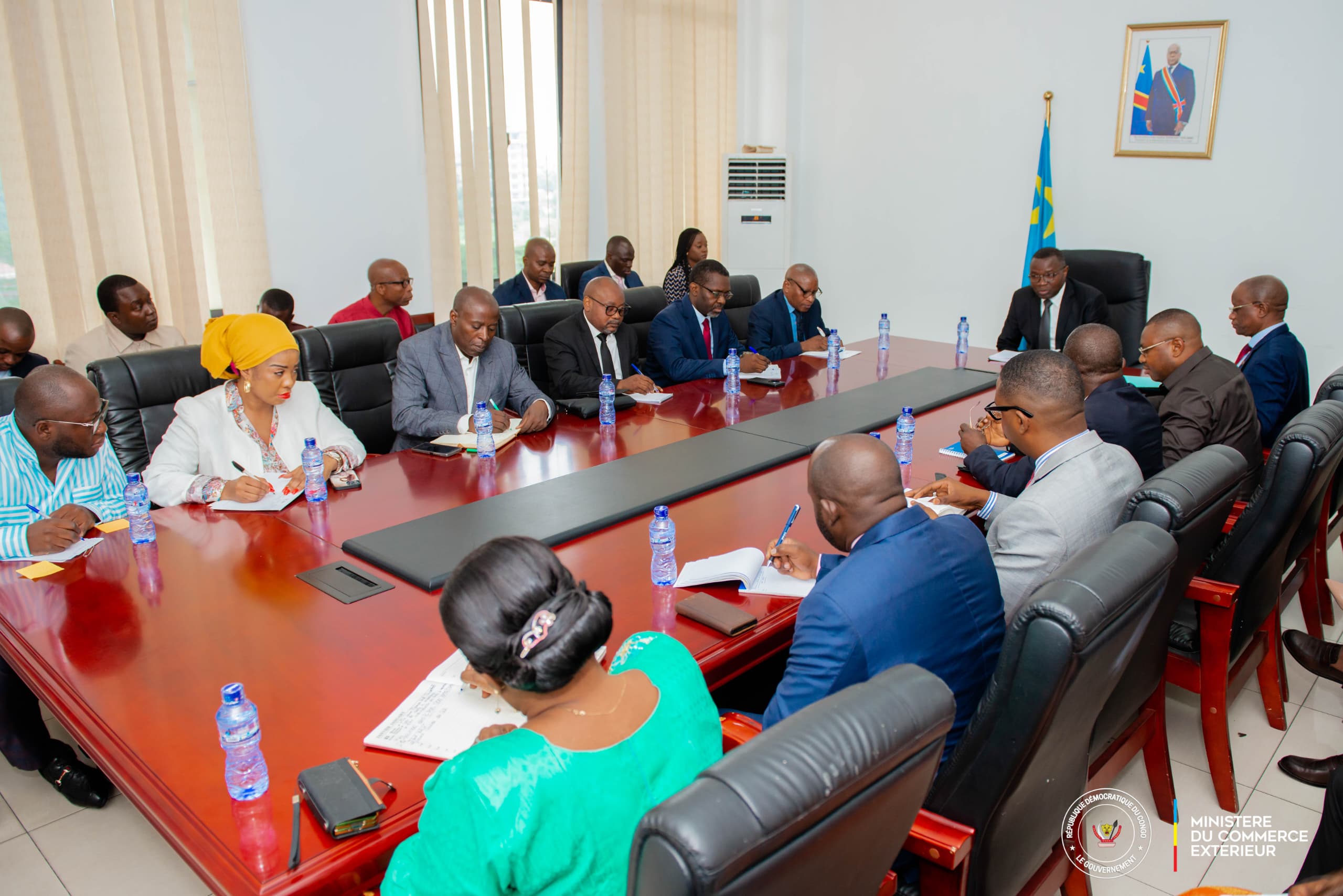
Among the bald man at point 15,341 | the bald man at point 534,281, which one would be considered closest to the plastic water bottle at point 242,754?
the bald man at point 15,341

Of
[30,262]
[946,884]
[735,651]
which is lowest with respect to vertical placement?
[946,884]

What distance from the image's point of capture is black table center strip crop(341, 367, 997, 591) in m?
2.28

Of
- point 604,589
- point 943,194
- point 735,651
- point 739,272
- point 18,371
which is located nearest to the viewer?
point 735,651

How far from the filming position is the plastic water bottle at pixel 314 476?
2.63 metres

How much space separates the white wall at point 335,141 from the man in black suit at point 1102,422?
3.88m

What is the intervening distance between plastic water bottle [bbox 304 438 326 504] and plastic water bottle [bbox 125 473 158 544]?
41 cm

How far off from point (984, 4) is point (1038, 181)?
1.34 m

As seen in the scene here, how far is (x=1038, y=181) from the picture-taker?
19.9ft

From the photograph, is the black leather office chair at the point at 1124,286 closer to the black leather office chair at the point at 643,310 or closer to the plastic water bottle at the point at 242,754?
the black leather office chair at the point at 643,310

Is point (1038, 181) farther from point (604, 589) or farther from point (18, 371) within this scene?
point (18, 371)

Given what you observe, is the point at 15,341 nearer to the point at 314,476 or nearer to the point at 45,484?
the point at 45,484

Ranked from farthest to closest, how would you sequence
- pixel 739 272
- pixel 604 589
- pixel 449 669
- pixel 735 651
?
pixel 739 272, pixel 604 589, pixel 735 651, pixel 449 669

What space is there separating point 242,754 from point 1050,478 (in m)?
1.78

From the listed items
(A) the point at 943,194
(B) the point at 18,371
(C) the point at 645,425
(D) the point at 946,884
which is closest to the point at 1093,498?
(D) the point at 946,884
